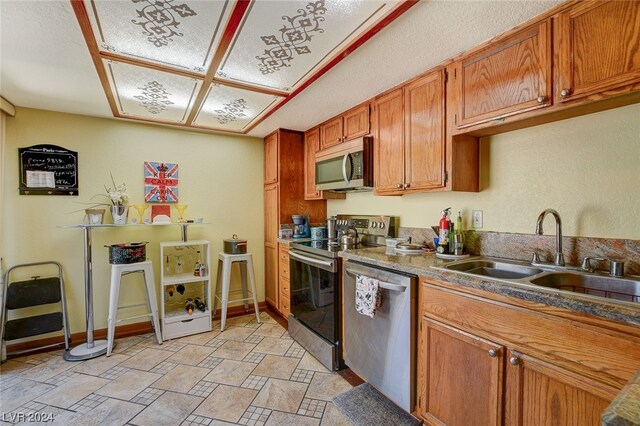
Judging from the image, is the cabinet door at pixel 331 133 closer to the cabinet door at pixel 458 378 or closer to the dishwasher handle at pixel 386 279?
the dishwasher handle at pixel 386 279

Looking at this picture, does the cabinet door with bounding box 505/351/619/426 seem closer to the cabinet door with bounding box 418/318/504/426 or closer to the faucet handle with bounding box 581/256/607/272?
the cabinet door with bounding box 418/318/504/426

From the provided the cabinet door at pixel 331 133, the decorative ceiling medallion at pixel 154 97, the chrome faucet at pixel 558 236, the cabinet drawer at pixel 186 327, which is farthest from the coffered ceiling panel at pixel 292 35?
the cabinet drawer at pixel 186 327

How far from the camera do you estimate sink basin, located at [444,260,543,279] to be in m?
1.56

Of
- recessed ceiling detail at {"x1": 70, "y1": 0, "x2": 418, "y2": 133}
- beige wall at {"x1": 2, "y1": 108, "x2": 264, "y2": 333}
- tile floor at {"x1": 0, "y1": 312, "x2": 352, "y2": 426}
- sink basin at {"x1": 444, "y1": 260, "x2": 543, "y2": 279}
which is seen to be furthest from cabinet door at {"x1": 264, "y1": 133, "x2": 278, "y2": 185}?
sink basin at {"x1": 444, "y1": 260, "x2": 543, "y2": 279}

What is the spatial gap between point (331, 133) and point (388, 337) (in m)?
2.00

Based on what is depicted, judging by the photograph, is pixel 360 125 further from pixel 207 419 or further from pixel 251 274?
pixel 207 419

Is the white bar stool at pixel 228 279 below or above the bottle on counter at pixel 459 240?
below

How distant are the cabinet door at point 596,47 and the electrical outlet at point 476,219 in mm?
835

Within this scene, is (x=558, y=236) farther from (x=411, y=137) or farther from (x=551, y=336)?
(x=411, y=137)

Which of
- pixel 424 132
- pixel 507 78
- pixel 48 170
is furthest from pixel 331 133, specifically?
pixel 48 170

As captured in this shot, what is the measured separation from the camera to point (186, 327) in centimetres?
290

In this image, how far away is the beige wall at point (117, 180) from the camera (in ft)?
Result: 8.52

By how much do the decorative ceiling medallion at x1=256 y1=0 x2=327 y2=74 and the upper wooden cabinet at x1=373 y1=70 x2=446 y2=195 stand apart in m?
0.84

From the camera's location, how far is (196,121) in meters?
3.01
